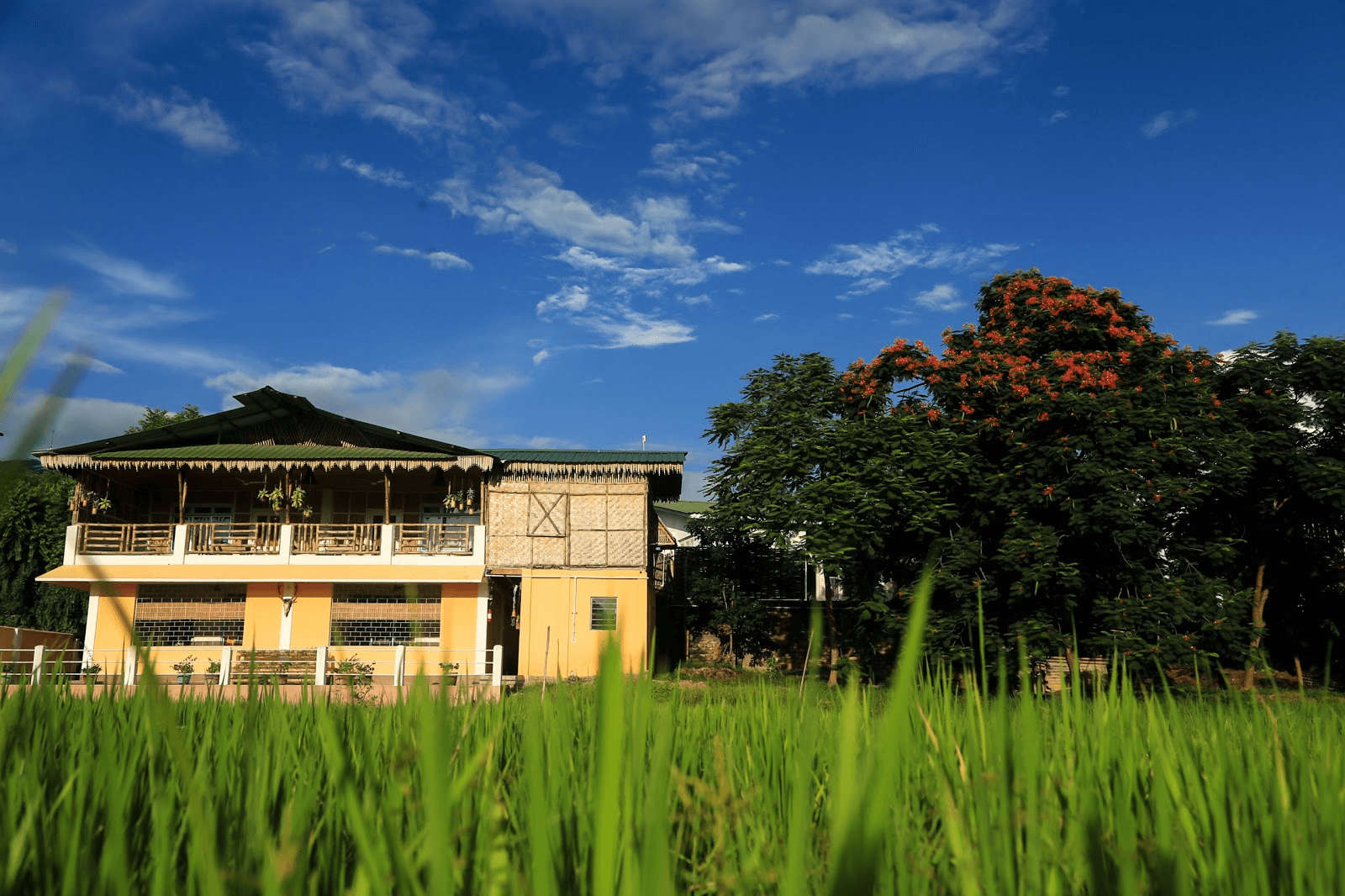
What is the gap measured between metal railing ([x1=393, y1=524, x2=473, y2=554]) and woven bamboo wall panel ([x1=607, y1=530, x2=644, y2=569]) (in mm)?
3373

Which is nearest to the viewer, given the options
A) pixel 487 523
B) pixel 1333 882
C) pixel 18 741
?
pixel 1333 882

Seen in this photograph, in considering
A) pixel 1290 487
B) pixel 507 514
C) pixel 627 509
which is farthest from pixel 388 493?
pixel 1290 487

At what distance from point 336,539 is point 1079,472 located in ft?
55.1

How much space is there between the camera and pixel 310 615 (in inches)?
842

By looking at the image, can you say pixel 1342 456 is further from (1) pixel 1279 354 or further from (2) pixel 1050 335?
(2) pixel 1050 335

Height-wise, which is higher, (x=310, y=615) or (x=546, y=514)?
(x=546, y=514)

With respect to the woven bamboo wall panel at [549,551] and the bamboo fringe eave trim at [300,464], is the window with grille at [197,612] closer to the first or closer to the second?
the bamboo fringe eave trim at [300,464]

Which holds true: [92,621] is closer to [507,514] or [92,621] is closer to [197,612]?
[197,612]

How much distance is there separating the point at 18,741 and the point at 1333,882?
2772mm

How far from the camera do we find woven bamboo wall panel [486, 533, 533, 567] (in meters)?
22.0

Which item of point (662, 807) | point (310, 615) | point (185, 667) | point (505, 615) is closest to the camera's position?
point (662, 807)

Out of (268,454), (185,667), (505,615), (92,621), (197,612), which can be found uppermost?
(268,454)

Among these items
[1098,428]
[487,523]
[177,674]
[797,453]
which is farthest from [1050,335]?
[177,674]

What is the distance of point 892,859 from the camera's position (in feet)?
4.71
